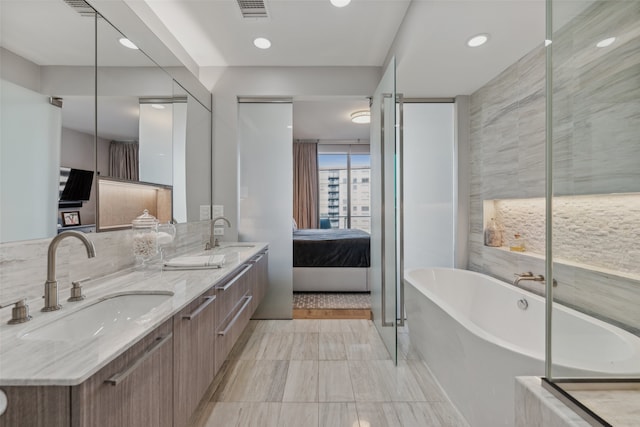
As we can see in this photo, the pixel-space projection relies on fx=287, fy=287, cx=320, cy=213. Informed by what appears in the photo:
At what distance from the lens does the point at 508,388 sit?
1264 millimetres

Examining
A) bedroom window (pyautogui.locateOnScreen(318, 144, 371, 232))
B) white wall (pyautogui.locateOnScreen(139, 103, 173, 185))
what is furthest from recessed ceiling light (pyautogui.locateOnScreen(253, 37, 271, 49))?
bedroom window (pyautogui.locateOnScreen(318, 144, 371, 232))

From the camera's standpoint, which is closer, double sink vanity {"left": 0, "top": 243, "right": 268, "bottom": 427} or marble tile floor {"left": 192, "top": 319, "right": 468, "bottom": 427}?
double sink vanity {"left": 0, "top": 243, "right": 268, "bottom": 427}

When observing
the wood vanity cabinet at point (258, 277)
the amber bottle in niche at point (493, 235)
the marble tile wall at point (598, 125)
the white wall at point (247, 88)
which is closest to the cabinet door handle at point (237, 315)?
the wood vanity cabinet at point (258, 277)

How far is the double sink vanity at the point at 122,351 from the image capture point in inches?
26.5

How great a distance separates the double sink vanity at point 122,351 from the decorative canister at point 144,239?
10 centimetres

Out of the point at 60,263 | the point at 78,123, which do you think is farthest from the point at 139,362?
the point at 78,123

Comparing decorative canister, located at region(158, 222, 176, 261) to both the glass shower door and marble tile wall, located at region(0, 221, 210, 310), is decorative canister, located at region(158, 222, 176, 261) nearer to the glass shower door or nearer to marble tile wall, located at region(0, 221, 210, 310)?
marble tile wall, located at region(0, 221, 210, 310)

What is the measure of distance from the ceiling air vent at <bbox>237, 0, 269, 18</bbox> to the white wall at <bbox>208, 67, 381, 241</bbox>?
0.84 m

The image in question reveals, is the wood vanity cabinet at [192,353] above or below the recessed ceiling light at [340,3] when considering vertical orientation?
below

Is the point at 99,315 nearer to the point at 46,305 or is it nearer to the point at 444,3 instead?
the point at 46,305

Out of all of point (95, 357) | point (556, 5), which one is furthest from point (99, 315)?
point (556, 5)

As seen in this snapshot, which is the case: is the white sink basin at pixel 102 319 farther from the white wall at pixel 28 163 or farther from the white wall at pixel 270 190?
the white wall at pixel 270 190

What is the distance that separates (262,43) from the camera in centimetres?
263

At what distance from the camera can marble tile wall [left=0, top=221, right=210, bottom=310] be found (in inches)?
42.6
